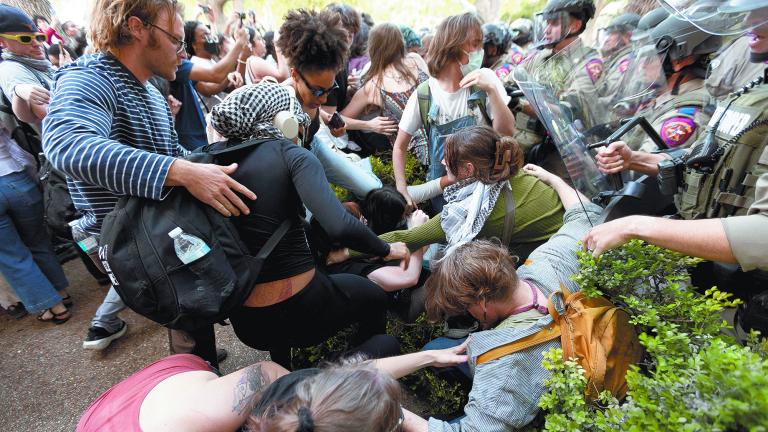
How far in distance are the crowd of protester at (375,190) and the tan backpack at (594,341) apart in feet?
0.11

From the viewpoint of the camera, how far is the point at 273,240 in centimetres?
161

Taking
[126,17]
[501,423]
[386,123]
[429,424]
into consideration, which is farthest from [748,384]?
[386,123]

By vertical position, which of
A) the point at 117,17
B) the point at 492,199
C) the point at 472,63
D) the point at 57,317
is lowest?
the point at 57,317

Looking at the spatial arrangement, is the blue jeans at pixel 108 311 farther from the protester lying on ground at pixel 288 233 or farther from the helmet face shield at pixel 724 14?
the helmet face shield at pixel 724 14

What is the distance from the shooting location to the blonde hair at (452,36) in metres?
2.85

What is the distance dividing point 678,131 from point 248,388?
2549mm

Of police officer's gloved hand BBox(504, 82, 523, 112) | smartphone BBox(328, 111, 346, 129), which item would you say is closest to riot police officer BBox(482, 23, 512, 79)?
police officer's gloved hand BBox(504, 82, 523, 112)

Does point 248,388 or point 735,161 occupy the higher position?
point 735,161

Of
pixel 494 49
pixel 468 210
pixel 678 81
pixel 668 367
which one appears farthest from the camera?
pixel 494 49

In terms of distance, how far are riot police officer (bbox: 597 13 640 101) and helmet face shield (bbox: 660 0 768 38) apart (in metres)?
0.39

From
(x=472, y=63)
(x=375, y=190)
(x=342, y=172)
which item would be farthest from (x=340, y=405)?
(x=472, y=63)

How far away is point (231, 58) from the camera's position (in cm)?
329

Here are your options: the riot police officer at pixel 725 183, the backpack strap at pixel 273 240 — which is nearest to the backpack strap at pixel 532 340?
the riot police officer at pixel 725 183

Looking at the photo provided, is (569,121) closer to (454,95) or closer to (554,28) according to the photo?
(454,95)
